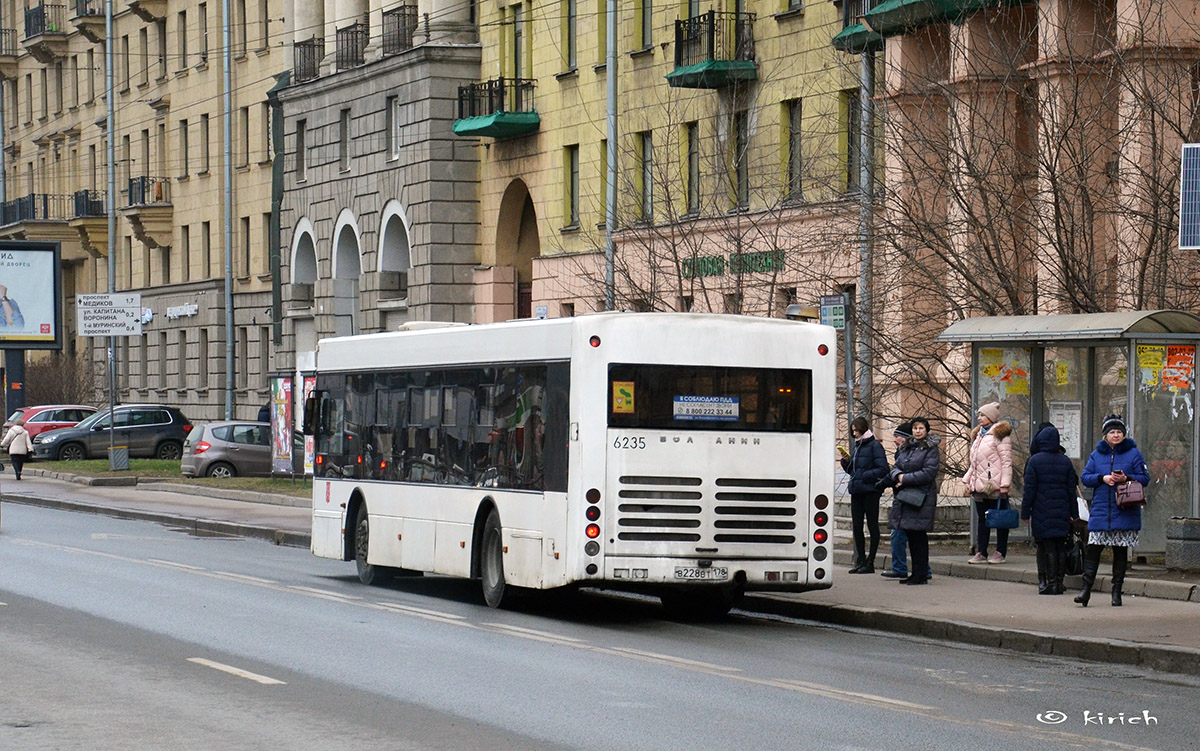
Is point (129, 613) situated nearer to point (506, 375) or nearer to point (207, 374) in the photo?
point (506, 375)

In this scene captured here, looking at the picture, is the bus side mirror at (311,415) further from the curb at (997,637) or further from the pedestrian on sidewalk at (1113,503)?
the pedestrian on sidewalk at (1113,503)

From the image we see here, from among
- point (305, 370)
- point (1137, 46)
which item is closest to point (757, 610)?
point (1137, 46)

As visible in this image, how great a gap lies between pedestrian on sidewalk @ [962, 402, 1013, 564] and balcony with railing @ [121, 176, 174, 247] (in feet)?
167

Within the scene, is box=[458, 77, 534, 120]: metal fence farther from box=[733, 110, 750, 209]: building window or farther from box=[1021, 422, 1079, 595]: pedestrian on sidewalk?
box=[1021, 422, 1079, 595]: pedestrian on sidewalk

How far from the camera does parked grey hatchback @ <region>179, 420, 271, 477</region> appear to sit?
150 ft

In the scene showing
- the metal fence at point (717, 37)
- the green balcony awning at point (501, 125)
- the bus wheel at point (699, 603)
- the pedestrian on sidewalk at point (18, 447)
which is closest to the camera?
the bus wheel at point (699, 603)

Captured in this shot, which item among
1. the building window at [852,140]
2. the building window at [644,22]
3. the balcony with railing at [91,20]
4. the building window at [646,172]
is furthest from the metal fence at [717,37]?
the balcony with railing at [91,20]

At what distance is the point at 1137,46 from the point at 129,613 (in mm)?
14299

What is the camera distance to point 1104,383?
2131cm

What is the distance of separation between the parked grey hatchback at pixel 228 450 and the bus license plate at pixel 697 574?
29921mm

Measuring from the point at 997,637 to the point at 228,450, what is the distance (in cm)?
3239

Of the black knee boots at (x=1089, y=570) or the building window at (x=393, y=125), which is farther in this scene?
the building window at (x=393, y=125)

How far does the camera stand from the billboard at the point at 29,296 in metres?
51.5

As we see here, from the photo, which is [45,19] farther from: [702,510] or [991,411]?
[702,510]
